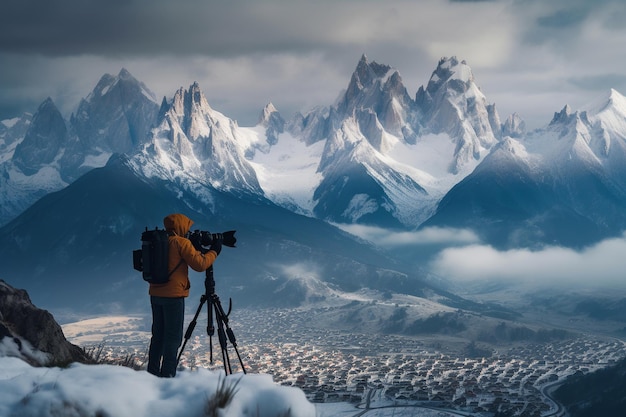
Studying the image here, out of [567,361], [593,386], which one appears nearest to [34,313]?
[593,386]

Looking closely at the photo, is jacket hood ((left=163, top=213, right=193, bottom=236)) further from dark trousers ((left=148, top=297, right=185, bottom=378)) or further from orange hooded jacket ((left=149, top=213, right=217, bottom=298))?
dark trousers ((left=148, top=297, right=185, bottom=378))

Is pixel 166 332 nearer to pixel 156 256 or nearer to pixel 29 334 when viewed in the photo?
pixel 156 256

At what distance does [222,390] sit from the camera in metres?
12.5

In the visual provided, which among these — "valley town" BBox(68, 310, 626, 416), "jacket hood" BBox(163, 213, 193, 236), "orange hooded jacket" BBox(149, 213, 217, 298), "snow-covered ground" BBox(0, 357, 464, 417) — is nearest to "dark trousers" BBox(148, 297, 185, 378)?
"orange hooded jacket" BBox(149, 213, 217, 298)

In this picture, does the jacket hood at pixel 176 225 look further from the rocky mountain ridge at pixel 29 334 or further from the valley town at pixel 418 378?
the valley town at pixel 418 378

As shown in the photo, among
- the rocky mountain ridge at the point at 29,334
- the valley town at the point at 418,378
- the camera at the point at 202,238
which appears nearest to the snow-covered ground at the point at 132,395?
the camera at the point at 202,238

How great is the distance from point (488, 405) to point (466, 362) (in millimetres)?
66535

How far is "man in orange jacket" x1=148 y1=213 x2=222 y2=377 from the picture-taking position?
18109mm

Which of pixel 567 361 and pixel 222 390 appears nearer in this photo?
pixel 222 390

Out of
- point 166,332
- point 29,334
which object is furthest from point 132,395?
point 29,334

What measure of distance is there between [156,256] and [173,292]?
95cm

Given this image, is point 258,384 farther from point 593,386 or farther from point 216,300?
point 593,386

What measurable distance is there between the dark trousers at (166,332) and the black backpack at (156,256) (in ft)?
2.11

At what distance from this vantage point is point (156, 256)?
707 inches
